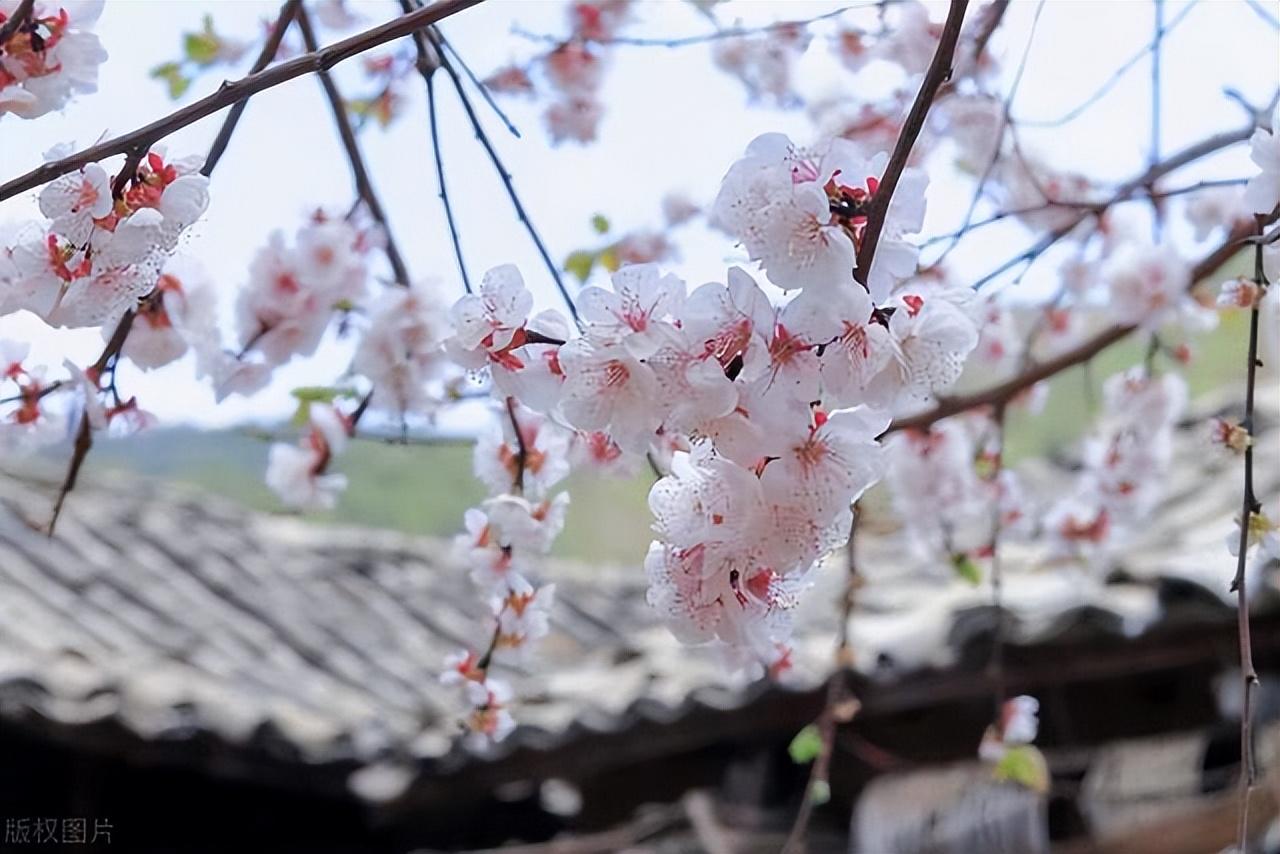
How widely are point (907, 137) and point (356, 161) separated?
24.7 inches

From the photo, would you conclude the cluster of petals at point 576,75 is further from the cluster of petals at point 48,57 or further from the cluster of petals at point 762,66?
the cluster of petals at point 48,57

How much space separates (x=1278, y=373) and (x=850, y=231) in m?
2.78

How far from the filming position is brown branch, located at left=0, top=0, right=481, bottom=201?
56 centimetres

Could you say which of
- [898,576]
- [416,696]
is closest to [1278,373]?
[898,576]

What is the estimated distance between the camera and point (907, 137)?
0.52m

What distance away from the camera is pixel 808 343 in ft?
1.77

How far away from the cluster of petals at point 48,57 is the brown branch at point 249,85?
173 millimetres

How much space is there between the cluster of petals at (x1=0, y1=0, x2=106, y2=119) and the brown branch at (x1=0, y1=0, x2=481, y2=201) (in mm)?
173

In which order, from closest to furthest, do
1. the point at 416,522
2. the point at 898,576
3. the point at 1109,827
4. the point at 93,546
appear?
the point at 1109,827
the point at 93,546
the point at 898,576
the point at 416,522

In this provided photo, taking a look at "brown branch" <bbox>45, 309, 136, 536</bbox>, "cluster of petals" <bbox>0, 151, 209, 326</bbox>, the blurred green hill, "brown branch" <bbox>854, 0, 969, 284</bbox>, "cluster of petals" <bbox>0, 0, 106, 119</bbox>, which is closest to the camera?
"brown branch" <bbox>854, 0, 969, 284</bbox>

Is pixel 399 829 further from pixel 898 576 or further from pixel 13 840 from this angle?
pixel 898 576

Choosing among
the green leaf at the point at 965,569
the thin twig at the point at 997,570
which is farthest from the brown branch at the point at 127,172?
the green leaf at the point at 965,569

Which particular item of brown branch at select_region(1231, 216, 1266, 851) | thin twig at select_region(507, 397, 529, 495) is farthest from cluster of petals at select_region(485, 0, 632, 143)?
brown branch at select_region(1231, 216, 1266, 851)

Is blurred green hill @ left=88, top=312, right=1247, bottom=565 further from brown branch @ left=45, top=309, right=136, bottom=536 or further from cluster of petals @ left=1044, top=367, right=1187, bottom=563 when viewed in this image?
brown branch @ left=45, top=309, right=136, bottom=536
